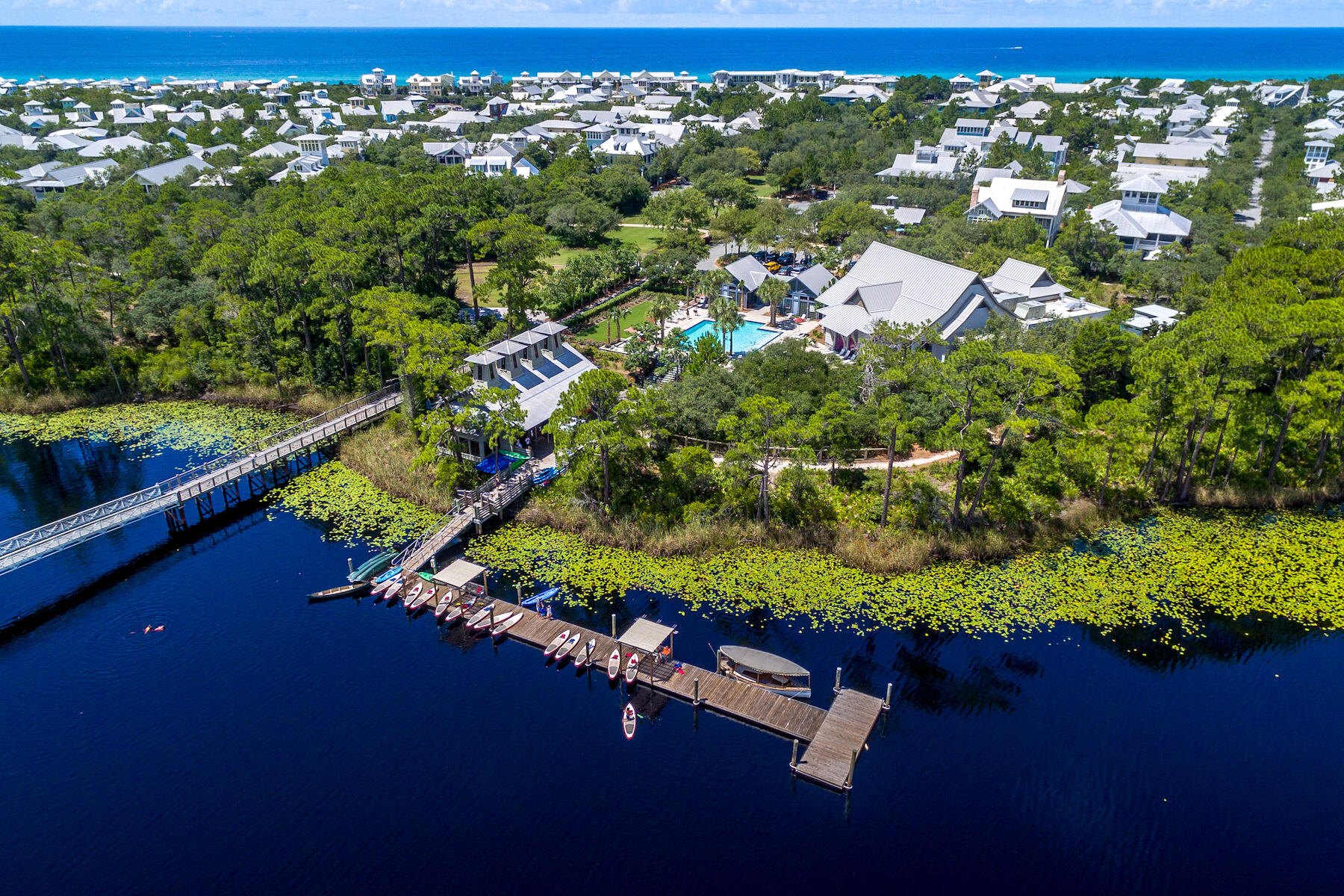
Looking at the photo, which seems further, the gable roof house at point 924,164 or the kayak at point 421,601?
the gable roof house at point 924,164

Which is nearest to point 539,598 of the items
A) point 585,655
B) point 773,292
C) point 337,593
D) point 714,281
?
point 585,655

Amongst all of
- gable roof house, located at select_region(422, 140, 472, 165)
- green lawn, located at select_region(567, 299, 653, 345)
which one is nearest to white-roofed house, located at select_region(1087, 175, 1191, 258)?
green lawn, located at select_region(567, 299, 653, 345)

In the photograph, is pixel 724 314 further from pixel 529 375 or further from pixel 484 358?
pixel 484 358

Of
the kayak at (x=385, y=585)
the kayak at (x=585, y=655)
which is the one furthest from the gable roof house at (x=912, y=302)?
the kayak at (x=385, y=585)

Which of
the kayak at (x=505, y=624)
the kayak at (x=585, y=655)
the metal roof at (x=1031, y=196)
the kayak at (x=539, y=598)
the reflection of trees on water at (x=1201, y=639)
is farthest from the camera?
the metal roof at (x=1031, y=196)

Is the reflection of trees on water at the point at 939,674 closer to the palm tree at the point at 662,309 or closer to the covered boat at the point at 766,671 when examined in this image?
the covered boat at the point at 766,671

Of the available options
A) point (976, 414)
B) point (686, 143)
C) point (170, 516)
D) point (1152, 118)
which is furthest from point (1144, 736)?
point (1152, 118)
